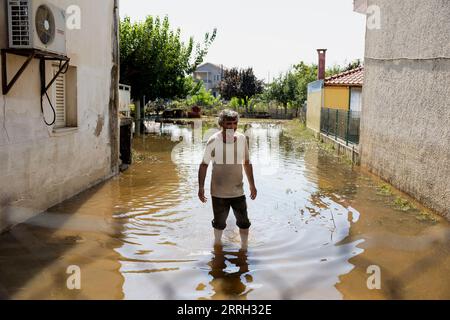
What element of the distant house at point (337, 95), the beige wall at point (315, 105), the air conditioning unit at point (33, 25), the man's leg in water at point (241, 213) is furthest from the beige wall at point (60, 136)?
the beige wall at point (315, 105)

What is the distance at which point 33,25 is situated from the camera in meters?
5.75

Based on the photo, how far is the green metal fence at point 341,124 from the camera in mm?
14500

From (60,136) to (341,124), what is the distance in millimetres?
11463

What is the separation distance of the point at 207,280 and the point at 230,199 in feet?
3.58

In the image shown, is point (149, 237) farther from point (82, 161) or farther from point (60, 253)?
point (82, 161)

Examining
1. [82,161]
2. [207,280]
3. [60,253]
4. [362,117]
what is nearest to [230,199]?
[207,280]

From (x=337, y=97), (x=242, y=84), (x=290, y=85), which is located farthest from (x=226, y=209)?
(x=242, y=84)

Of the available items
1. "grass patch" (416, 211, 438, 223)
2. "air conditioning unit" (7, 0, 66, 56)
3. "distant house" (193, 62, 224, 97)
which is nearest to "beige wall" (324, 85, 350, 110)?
"grass patch" (416, 211, 438, 223)

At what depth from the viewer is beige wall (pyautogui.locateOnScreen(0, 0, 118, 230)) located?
5.88 meters

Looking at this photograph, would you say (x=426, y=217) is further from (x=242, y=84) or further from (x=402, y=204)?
(x=242, y=84)

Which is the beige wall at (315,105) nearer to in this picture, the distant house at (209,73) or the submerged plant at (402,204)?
the submerged plant at (402,204)

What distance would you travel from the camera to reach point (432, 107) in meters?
7.85

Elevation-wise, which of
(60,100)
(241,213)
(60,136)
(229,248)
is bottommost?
(229,248)

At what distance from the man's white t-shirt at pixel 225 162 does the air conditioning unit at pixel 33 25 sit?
2.68 m
